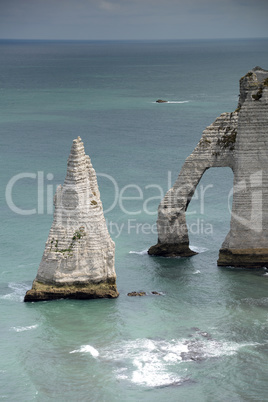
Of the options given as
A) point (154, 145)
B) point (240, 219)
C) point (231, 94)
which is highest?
point (231, 94)

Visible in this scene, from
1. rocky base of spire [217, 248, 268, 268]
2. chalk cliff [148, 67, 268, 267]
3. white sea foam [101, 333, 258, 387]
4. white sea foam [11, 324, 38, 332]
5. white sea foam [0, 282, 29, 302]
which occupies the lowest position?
white sea foam [101, 333, 258, 387]

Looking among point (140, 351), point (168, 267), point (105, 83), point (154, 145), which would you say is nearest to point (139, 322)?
point (140, 351)

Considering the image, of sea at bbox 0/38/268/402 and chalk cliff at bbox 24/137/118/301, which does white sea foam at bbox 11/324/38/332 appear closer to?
sea at bbox 0/38/268/402

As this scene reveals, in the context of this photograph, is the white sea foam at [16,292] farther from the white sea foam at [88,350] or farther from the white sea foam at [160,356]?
the white sea foam at [160,356]

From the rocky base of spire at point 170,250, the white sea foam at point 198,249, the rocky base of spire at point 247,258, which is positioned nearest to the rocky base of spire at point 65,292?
the rocky base of spire at point 170,250

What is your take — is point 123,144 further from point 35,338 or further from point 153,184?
point 35,338

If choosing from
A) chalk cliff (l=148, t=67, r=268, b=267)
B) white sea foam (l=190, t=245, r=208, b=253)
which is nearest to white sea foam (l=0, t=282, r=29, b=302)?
chalk cliff (l=148, t=67, r=268, b=267)
